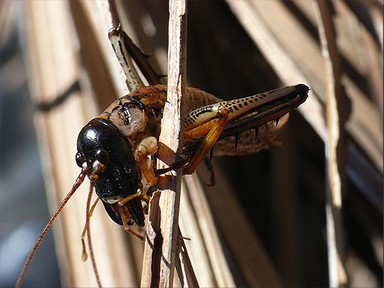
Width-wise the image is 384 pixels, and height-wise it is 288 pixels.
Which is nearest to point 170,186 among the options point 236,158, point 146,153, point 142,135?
point 146,153

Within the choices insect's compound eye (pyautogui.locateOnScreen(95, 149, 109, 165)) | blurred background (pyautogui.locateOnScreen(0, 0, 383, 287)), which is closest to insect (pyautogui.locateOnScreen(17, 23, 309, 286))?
insect's compound eye (pyautogui.locateOnScreen(95, 149, 109, 165))

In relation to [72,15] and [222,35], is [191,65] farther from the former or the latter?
[72,15]

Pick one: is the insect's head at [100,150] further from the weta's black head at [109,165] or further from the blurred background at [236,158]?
the blurred background at [236,158]

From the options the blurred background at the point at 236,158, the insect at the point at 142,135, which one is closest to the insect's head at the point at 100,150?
the insect at the point at 142,135

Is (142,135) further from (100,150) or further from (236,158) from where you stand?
(236,158)

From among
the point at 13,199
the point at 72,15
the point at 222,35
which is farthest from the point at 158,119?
the point at 13,199

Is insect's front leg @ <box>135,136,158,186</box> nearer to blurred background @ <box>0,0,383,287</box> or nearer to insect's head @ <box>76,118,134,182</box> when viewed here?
insect's head @ <box>76,118,134,182</box>
